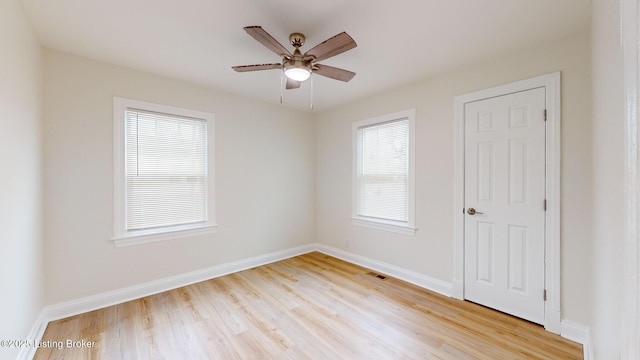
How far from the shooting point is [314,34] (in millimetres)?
2223

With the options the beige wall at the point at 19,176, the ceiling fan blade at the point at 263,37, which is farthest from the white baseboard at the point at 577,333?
the beige wall at the point at 19,176

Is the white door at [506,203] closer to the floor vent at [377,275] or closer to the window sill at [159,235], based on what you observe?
the floor vent at [377,275]

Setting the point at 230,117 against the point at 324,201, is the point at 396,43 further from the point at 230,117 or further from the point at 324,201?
the point at 324,201

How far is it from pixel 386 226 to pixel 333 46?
2485 mm

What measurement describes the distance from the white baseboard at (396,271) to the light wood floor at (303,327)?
127 millimetres

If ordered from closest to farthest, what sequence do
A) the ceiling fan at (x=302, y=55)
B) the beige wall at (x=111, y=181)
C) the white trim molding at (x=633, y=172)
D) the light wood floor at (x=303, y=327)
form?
the white trim molding at (x=633, y=172) → the ceiling fan at (x=302, y=55) → the light wood floor at (x=303, y=327) → the beige wall at (x=111, y=181)

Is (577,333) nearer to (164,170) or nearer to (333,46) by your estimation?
(333,46)

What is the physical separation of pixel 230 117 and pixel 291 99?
92cm

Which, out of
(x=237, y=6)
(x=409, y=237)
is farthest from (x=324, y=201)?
(x=237, y=6)

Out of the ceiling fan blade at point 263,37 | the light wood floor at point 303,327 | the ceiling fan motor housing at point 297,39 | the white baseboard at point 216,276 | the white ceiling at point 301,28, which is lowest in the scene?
the light wood floor at point 303,327

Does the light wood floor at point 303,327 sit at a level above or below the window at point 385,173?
below

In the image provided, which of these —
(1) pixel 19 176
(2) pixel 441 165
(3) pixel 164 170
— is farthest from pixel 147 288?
(2) pixel 441 165

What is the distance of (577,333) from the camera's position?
2.18 metres

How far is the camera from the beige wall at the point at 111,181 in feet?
8.26
